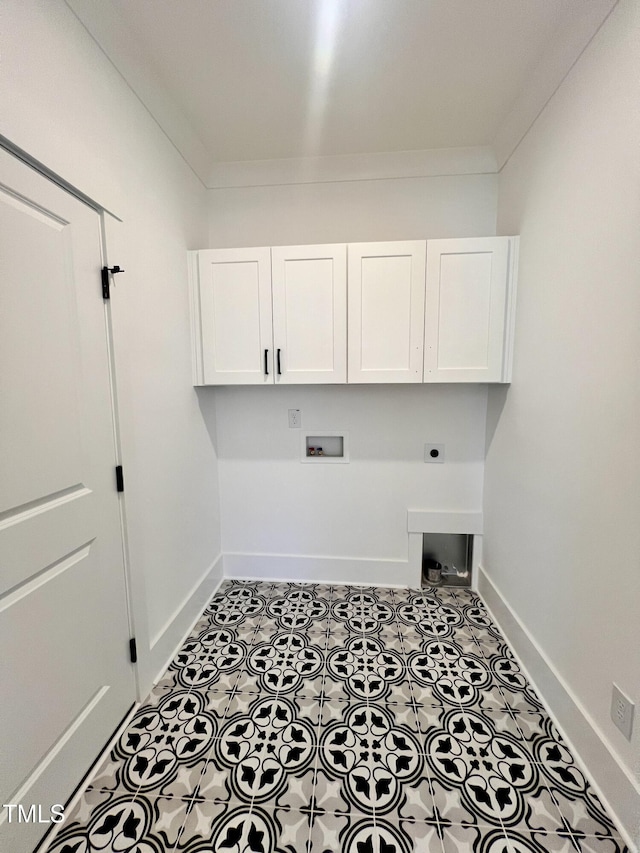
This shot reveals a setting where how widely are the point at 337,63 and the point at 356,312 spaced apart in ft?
3.36

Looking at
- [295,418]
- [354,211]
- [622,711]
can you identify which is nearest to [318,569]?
[295,418]

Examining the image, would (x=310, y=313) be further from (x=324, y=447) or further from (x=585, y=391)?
(x=585, y=391)

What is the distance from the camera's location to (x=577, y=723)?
1.27 m

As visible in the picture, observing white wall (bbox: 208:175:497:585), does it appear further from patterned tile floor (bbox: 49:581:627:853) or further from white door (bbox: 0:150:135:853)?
white door (bbox: 0:150:135:853)

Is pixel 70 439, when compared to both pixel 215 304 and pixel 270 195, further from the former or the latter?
pixel 270 195

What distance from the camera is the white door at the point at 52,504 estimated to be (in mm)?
958

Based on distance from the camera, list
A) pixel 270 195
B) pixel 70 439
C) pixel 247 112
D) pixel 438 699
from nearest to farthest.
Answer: pixel 70 439, pixel 438 699, pixel 247 112, pixel 270 195

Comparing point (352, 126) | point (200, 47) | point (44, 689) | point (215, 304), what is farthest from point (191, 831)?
point (352, 126)

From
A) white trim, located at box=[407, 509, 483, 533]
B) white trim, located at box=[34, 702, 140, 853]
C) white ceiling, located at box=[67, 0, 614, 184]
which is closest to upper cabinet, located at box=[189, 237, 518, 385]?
white ceiling, located at box=[67, 0, 614, 184]

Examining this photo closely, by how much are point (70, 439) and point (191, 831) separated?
1.29m

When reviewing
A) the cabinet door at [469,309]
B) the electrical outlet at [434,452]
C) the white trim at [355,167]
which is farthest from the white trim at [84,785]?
the white trim at [355,167]

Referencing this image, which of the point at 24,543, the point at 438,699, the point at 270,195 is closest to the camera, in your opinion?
the point at 24,543

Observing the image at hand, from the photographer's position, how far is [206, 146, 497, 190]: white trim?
2.01 metres

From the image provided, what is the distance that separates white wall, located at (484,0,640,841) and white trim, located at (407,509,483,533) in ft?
1.52
